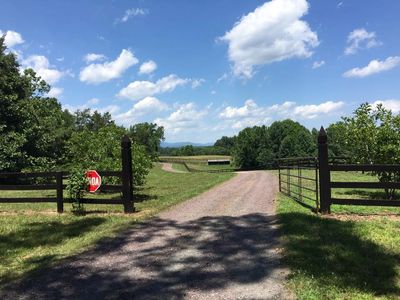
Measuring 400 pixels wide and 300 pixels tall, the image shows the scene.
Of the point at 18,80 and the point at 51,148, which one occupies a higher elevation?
the point at 18,80

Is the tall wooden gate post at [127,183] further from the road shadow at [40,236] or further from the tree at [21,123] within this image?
the tree at [21,123]

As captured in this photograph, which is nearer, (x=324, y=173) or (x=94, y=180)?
(x=324, y=173)

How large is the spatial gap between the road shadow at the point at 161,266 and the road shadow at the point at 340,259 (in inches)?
16.0

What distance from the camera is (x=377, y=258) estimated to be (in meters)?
6.75

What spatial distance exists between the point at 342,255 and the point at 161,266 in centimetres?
294

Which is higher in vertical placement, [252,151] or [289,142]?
[289,142]

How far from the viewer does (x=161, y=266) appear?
6.75m

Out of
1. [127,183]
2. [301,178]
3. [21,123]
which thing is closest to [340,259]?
[127,183]

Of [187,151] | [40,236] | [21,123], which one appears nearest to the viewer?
[40,236]

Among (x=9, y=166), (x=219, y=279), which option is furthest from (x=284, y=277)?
(x=9, y=166)

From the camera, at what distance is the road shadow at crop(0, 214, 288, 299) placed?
18.9ft

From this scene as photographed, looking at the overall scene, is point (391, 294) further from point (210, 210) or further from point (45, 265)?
point (210, 210)

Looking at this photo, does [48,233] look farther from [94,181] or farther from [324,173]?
[324,173]

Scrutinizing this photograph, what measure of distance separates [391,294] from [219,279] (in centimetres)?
223
